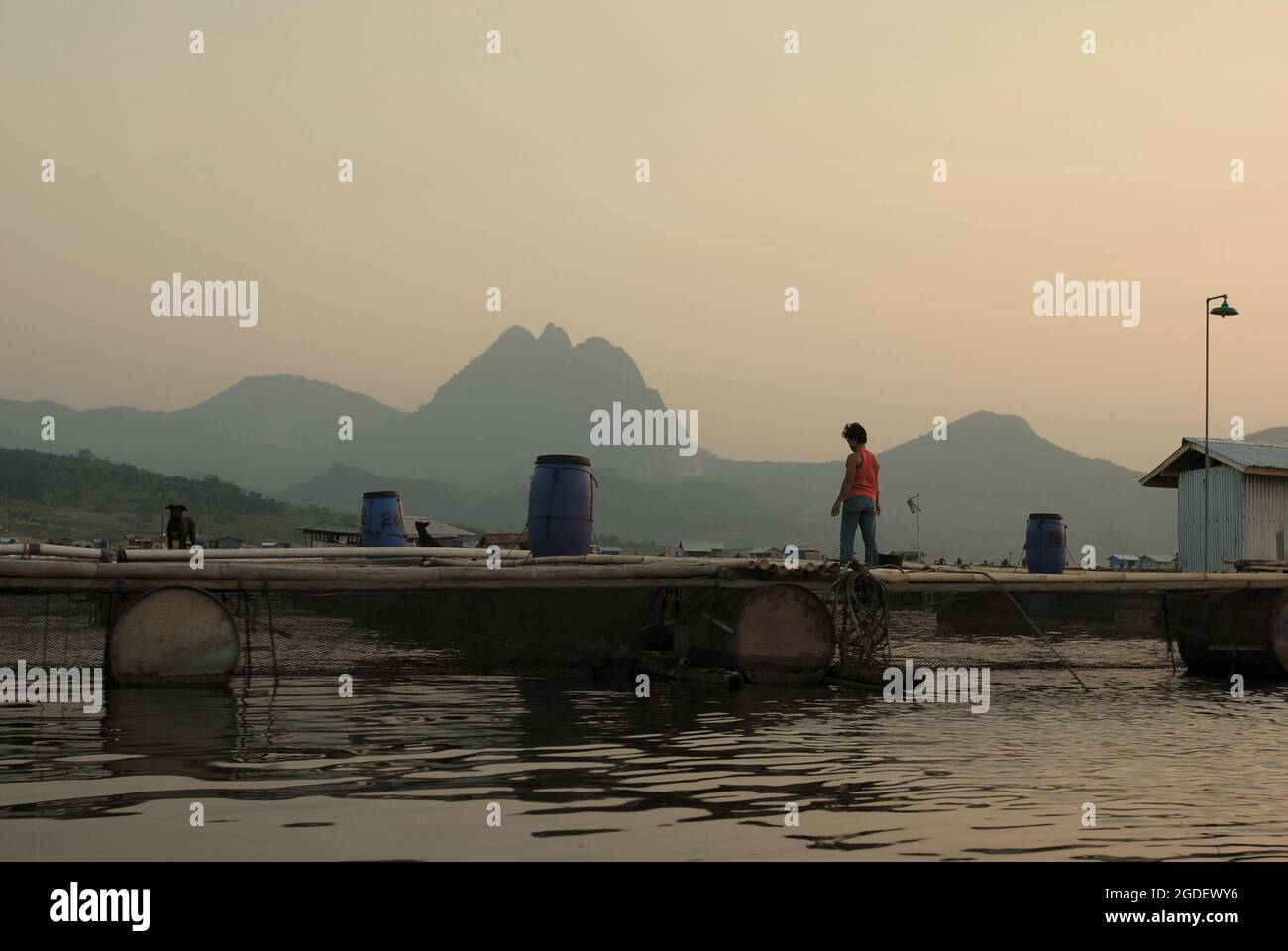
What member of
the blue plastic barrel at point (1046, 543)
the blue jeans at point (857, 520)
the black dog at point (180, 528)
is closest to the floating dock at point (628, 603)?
the blue jeans at point (857, 520)

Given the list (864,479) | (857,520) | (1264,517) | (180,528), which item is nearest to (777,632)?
(857,520)

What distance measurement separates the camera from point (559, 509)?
2161cm

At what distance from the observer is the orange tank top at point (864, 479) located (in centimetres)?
1641

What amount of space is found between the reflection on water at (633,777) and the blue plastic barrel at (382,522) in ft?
47.1

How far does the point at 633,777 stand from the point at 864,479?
8160 mm

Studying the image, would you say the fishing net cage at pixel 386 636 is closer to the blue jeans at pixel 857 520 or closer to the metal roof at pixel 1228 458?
the blue jeans at pixel 857 520

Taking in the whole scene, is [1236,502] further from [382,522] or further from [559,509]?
[382,522]

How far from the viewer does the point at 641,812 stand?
782 cm

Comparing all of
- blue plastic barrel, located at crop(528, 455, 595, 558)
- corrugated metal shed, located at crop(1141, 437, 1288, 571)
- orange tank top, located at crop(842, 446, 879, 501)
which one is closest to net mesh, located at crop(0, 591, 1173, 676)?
orange tank top, located at crop(842, 446, 879, 501)

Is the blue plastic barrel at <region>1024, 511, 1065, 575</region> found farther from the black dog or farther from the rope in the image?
the black dog

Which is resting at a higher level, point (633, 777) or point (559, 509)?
point (559, 509)

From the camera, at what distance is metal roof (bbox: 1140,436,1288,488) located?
36.0 metres
